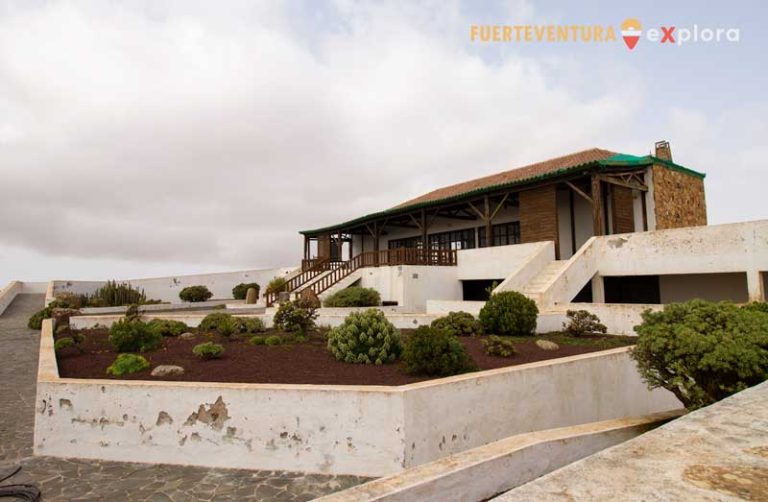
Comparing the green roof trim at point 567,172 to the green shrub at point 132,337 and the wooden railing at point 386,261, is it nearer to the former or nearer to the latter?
the wooden railing at point 386,261

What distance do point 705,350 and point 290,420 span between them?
16.6 ft

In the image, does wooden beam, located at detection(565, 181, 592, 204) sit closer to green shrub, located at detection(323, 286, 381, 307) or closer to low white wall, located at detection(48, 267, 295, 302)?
green shrub, located at detection(323, 286, 381, 307)

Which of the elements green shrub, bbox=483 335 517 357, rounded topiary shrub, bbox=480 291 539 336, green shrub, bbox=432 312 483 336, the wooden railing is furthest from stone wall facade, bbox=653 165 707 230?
green shrub, bbox=483 335 517 357

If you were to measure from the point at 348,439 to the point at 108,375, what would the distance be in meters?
4.78

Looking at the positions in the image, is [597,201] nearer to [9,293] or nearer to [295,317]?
[295,317]

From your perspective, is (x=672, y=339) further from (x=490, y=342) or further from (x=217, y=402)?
(x=217, y=402)

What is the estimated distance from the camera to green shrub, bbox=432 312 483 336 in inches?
458

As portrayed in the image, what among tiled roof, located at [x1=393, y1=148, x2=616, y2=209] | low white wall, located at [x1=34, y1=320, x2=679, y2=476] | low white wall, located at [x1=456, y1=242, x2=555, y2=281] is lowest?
low white wall, located at [x1=34, y1=320, x2=679, y2=476]

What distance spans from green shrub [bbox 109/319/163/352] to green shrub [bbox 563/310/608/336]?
10558 millimetres

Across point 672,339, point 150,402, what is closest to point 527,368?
point 672,339

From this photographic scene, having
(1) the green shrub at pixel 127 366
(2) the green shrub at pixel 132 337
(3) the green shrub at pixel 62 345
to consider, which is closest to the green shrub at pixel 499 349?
(1) the green shrub at pixel 127 366

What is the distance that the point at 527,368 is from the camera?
21.9ft

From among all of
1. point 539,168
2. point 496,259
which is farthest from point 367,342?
point 539,168

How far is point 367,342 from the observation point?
8.30m
